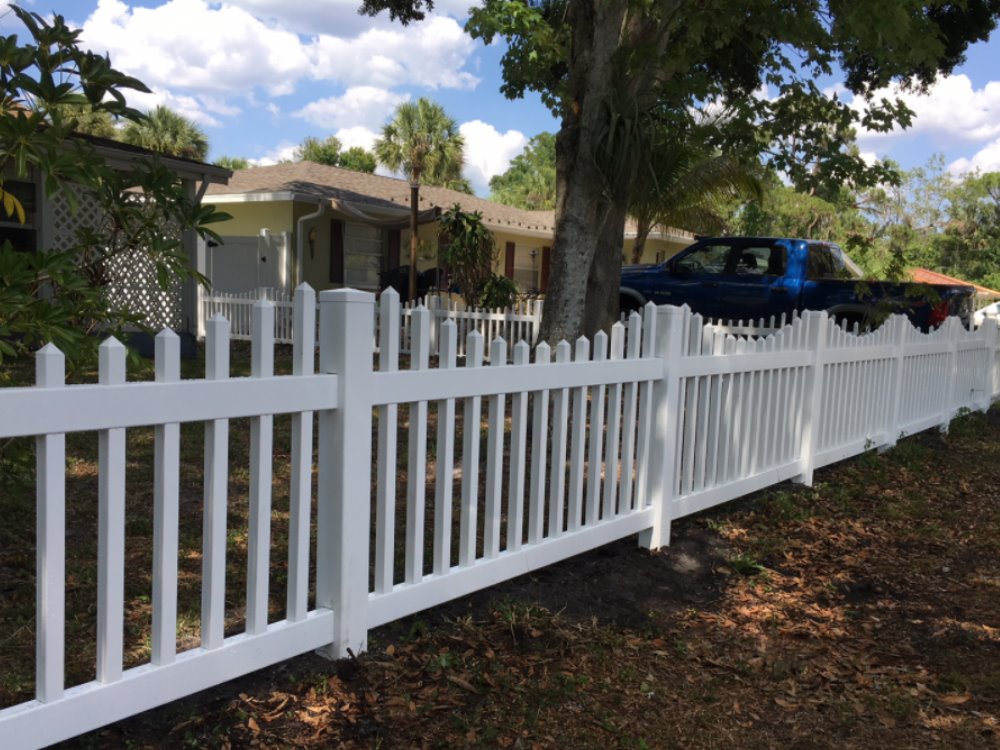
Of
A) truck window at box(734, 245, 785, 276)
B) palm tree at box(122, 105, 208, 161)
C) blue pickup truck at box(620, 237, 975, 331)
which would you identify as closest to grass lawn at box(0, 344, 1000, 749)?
blue pickup truck at box(620, 237, 975, 331)

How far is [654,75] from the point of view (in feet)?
27.3

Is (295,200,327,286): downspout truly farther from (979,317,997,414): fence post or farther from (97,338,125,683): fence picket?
(97,338,125,683): fence picket

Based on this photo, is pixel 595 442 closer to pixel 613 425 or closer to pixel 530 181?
pixel 613 425

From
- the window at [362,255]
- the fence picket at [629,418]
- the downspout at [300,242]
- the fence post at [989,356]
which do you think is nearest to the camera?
the fence picket at [629,418]

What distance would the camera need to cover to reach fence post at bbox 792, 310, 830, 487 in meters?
6.09

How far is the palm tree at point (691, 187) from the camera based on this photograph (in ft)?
28.4

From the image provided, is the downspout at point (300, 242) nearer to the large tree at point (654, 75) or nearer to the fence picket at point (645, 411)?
the large tree at point (654, 75)

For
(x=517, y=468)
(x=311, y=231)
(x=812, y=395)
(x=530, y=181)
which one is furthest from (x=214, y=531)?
(x=530, y=181)

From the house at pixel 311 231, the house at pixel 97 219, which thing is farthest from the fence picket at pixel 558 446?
the house at pixel 311 231

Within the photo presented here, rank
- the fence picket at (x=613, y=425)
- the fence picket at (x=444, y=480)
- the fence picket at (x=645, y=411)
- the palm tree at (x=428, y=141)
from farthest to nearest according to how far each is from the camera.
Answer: the palm tree at (x=428, y=141) → the fence picket at (x=645, y=411) → the fence picket at (x=613, y=425) → the fence picket at (x=444, y=480)

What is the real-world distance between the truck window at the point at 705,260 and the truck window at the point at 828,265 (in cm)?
117

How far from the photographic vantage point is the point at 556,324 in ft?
24.1

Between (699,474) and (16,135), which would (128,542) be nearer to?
(16,135)

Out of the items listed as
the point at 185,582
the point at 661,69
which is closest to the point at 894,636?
the point at 185,582
